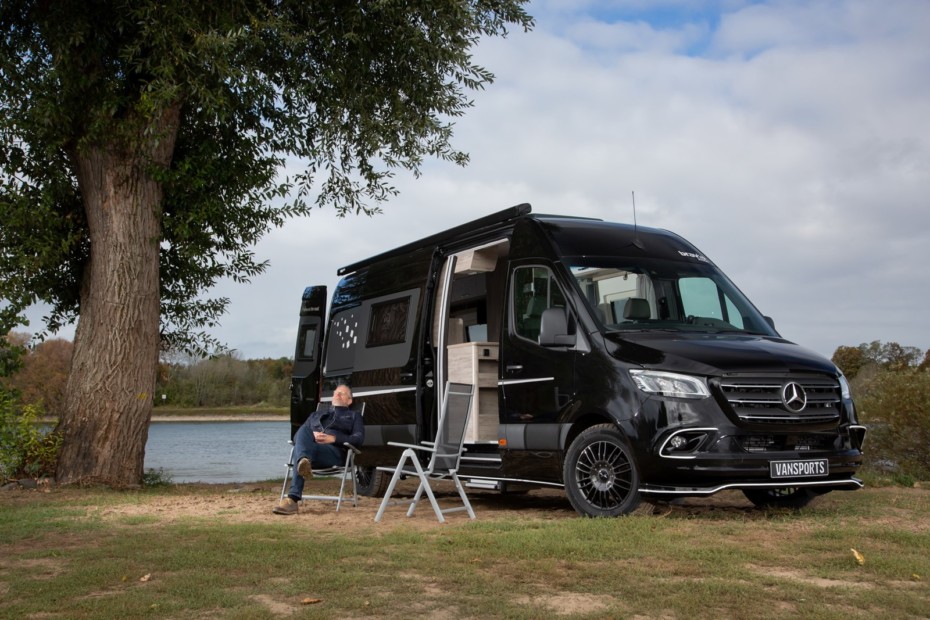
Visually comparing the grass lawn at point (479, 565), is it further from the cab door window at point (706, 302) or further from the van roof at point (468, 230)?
the van roof at point (468, 230)

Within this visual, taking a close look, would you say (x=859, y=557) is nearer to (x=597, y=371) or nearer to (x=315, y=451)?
(x=597, y=371)

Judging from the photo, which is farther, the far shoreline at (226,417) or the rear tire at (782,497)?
the far shoreline at (226,417)

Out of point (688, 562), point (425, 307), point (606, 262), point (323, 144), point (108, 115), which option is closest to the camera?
point (688, 562)

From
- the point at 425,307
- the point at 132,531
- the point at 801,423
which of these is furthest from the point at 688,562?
the point at 425,307

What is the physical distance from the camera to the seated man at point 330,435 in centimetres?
943

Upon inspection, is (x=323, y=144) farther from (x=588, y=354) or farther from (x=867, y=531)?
(x=867, y=531)

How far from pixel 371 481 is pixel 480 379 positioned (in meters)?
2.59

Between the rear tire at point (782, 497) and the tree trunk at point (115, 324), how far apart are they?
25.3 ft

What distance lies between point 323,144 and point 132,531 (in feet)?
26.9

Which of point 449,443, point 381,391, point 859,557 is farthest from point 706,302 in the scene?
point 381,391

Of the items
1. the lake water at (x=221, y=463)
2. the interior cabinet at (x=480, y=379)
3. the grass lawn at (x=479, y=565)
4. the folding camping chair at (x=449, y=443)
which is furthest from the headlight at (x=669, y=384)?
the lake water at (x=221, y=463)

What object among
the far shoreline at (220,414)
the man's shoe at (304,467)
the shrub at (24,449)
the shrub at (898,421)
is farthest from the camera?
the far shoreline at (220,414)

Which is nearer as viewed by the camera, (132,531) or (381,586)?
(381,586)

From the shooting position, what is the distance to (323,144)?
14.6m
